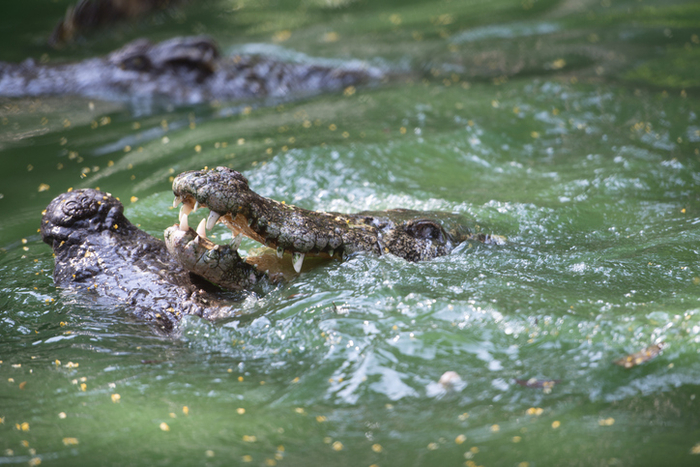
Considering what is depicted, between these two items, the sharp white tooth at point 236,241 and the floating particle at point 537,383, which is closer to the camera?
the floating particle at point 537,383

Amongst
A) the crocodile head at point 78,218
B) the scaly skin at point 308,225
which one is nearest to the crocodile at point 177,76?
the crocodile head at point 78,218

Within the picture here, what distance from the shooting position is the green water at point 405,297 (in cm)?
300

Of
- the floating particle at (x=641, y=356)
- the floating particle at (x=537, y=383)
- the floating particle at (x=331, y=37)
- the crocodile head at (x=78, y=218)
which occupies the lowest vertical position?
the floating particle at (x=537, y=383)

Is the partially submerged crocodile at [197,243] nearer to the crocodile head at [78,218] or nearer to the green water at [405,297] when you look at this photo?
the crocodile head at [78,218]

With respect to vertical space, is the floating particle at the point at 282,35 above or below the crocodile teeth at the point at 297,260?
above

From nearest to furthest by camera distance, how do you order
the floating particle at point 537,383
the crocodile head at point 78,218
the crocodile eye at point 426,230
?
the floating particle at point 537,383 < the crocodile head at point 78,218 < the crocodile eye at point 426,230

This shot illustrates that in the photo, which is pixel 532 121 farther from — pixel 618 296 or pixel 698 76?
pixel 618 296

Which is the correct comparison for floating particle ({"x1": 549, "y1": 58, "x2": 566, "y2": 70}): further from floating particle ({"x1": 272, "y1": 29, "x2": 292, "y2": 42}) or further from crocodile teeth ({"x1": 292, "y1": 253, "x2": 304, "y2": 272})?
crocodile teeth ({"x1": 292, "y1": 253, "x2": 304, "y2": 272})

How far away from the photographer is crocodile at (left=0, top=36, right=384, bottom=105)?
32.8 feet

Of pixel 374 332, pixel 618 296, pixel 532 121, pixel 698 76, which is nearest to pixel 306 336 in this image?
pixel 374 332

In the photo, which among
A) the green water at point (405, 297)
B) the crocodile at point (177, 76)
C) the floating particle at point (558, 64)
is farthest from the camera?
the crocodile at point (177, 76)

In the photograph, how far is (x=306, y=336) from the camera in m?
3.70

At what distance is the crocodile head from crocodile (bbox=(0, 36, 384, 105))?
18.7ft

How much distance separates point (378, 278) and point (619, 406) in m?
1.60
